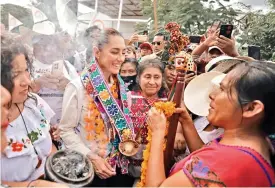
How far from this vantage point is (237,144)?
4.87 feet

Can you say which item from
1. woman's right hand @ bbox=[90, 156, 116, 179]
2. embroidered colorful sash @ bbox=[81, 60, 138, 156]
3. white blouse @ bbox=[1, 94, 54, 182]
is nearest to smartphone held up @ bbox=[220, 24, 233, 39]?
embroidered colorful sash @ bbox=[81, 60, 138, 156]

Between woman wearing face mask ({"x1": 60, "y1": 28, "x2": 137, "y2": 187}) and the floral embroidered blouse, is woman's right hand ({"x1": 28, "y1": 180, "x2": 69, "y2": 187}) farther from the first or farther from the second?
the floral embroidered blouse

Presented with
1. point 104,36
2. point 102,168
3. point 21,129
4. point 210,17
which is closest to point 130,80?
point 104,36

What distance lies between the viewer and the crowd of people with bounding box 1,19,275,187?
1.42m

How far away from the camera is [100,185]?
2053 mm

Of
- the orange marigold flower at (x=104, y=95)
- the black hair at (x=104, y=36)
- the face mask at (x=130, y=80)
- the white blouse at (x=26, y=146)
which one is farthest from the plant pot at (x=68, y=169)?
the face mask at (x=130, y=80)

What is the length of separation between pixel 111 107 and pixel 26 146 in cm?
72

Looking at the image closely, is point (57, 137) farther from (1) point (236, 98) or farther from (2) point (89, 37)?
(1) point (236, 98)

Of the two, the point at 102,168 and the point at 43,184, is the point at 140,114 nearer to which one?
the point at 102,168

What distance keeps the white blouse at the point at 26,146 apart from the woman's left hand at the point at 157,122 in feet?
1.93

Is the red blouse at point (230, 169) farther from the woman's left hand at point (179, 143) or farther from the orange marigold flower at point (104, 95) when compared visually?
the orange marigold flower at point (104, 95)

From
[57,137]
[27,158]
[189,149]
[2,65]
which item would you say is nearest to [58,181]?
[27,158]

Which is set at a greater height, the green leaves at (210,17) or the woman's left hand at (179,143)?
the green leaves at (210,17)

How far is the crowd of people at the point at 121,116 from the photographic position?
1.42 m
